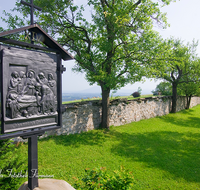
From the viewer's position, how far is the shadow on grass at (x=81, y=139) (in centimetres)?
704

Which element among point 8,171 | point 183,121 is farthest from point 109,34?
point 183,121

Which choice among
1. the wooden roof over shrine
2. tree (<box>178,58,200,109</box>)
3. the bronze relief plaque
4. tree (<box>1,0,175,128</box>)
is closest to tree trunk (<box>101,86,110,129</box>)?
tree (<box>1,0,175,128</box>)

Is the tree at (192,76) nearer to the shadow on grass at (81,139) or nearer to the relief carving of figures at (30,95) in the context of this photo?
the shadow on grass at (81,139)

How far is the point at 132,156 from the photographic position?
6215 mm

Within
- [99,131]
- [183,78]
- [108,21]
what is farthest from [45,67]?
[183,78]

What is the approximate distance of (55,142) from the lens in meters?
6.88

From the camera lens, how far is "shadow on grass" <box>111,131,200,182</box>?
5395 millimetres

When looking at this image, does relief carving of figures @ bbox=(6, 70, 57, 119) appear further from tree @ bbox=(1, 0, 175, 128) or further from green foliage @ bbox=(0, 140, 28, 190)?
tree @ bbox=(1, 0, 175, 128)

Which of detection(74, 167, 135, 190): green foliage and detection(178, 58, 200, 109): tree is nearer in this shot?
detection(74, 167, 135, 190): green foliage

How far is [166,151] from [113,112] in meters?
4.23

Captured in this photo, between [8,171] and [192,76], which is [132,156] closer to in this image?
[8,171]

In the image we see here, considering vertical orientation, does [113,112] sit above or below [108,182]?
above

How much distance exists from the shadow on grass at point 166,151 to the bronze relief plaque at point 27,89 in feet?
15.3

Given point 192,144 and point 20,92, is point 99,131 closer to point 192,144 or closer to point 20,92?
point 192,144
